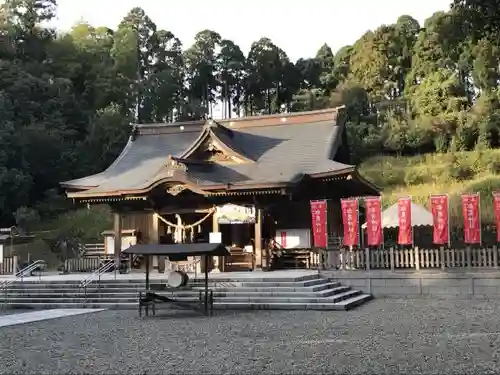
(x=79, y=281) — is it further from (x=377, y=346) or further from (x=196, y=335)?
(x=377, y=346)

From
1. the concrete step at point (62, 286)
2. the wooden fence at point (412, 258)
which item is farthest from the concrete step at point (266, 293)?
the wooden fence at point (412, 258)

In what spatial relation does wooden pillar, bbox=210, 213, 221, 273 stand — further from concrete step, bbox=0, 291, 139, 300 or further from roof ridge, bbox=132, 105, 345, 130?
roof ridge, bbox=132, 105, 345, 130

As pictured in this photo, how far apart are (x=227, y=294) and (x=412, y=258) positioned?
5338 millimetres

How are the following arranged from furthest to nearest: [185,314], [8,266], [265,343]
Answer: [8,266], [185,314], [265,343]

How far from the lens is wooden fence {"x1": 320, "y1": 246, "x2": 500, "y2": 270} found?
15555 millimetres

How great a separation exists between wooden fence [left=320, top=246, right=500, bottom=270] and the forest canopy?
18944 mm

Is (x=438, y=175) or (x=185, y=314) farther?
(x=438, y=175)

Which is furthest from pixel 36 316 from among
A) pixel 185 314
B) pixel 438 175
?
pixel 438 175

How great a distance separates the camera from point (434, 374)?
20.4ft

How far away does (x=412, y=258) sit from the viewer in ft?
53.0

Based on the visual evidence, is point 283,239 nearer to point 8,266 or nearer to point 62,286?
point 62,286

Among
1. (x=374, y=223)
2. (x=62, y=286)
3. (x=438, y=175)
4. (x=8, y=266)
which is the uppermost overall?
(x=438, y=175)

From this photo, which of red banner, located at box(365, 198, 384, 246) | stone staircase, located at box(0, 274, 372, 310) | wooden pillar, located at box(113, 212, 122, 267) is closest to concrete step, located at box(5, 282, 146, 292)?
stone staircase, located at box(0, 274, 372, 310)

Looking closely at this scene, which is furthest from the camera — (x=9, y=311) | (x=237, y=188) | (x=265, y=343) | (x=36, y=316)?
(x=237, y=188)
